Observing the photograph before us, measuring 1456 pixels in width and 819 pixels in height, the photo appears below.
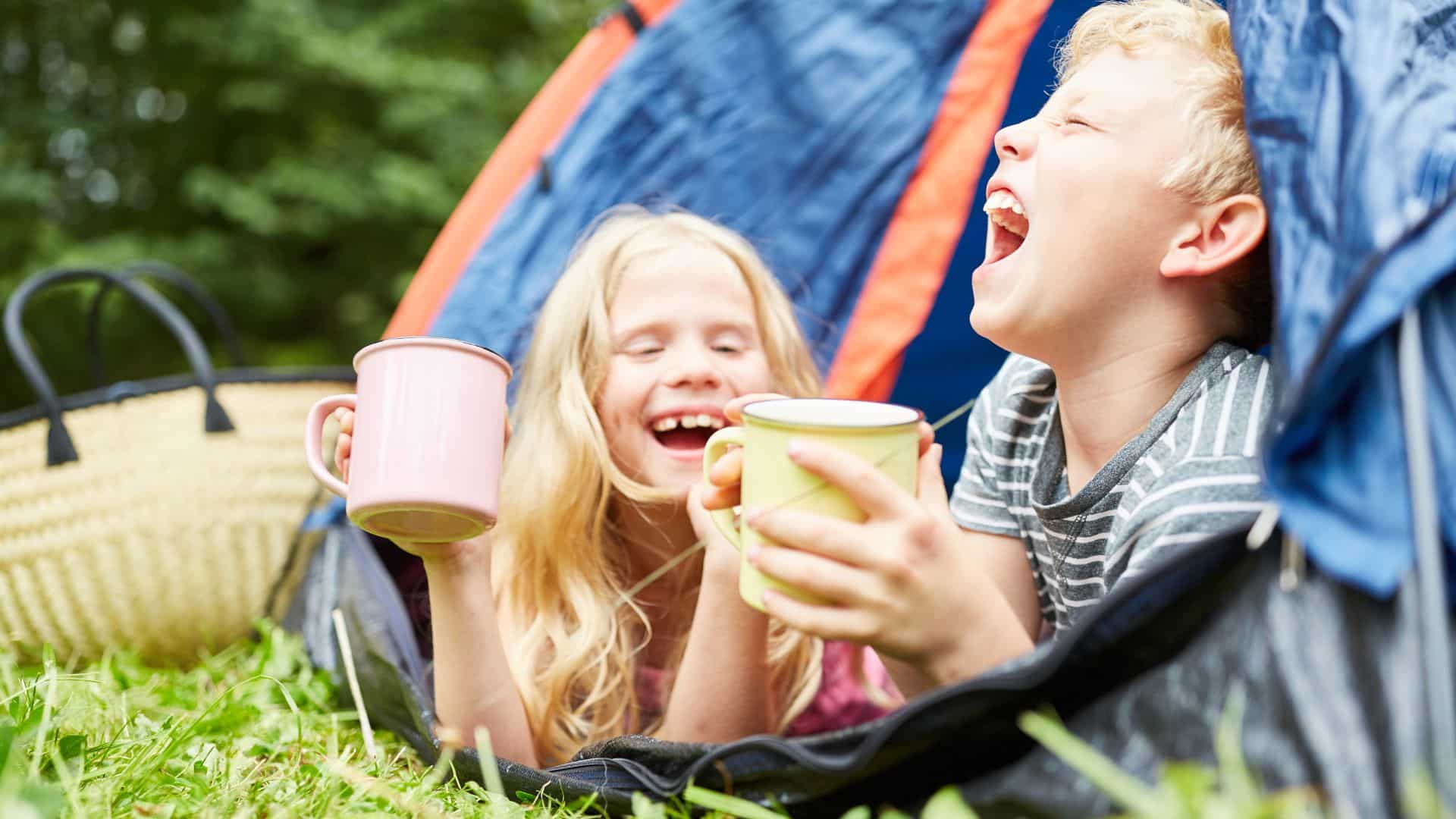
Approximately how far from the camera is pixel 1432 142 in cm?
74

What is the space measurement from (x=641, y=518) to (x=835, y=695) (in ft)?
1.00

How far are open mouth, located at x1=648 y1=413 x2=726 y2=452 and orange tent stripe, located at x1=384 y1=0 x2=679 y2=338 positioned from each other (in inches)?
19.0

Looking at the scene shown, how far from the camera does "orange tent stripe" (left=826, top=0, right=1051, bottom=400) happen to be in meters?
1.51

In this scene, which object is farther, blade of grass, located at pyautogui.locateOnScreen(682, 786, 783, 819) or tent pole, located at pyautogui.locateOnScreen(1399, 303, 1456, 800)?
blade of grass, located at pyautogui.locateOnScreen(682, 786, 783, 819)

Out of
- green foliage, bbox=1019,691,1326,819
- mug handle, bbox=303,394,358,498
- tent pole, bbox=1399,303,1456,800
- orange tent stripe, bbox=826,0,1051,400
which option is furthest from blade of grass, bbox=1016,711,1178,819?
orange tent stripe, bbox=826,0,1051,400

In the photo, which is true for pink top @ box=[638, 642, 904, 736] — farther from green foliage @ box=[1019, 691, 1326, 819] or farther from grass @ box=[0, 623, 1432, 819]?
green foliage @ box=[1019, 691, 1326, 819]

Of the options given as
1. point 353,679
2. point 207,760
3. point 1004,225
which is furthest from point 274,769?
point 1004,225

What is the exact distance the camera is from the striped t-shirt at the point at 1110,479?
0.81 meters

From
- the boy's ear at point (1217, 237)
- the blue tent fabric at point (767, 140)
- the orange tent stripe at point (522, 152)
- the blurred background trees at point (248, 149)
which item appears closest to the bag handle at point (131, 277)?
the orange tent stripe at point (522, 152)

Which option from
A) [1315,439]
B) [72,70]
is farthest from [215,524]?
[72,70]

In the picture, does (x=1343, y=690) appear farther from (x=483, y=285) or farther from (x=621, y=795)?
(x=483, y=285)

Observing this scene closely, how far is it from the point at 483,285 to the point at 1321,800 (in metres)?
1.21

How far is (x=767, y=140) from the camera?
1.61 m

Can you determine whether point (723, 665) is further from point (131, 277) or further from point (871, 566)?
point (131, 277)
